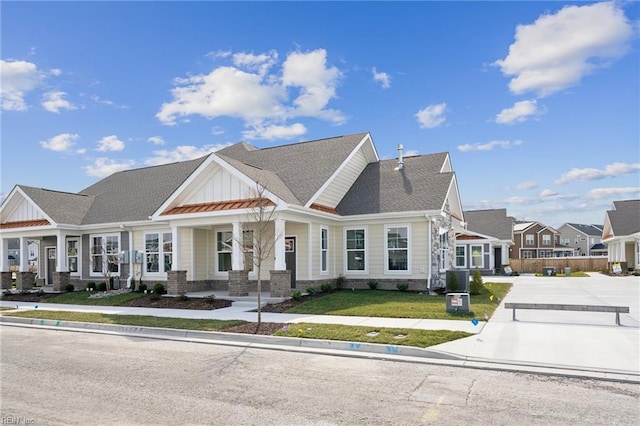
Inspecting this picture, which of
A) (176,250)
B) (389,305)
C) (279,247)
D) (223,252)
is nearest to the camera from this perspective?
(389,305)

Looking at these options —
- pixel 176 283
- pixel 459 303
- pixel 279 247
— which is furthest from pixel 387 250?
pixel 176 283

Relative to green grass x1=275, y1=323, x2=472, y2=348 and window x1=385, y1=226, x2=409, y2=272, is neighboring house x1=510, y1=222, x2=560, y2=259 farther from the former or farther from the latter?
green grass x1=275, y1=323, x2=472, y2=348

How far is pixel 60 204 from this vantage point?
2628 cm

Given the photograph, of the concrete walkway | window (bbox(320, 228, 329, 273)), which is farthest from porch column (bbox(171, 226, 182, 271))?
window (bbox(320, 228, 329, 273))

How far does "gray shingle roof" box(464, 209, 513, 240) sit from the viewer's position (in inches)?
1688

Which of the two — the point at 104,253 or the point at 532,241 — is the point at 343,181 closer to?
the point at 104,253

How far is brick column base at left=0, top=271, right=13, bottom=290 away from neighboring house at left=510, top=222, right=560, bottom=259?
5267cm

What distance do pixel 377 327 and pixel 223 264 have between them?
38.9 feet

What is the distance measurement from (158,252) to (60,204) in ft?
24.0

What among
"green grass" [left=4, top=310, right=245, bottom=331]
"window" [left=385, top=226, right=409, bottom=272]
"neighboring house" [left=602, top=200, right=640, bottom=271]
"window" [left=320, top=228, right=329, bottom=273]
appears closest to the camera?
Answer: "green grass" [left=4, top=310, right=245, bottom=331]

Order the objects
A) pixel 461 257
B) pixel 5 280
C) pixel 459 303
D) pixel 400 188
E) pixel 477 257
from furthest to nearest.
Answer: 1. pixel 461 257
2. pixel 477 257
3. pixel 5 280
4. pixel 400 188
5. pixel 459 303

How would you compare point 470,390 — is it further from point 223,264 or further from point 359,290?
point 223,264

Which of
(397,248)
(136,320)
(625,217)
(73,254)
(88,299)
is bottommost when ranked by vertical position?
(88,299)

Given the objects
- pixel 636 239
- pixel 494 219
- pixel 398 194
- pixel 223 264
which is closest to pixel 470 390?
pixel 398 194
